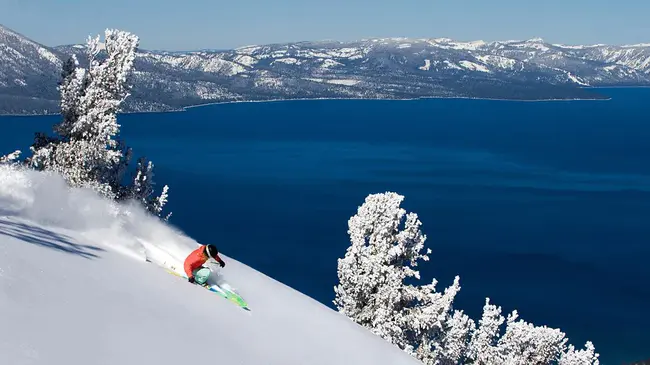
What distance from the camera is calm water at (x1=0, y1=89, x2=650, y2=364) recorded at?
Result: 69438mm

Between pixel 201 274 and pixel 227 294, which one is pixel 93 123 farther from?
pixel 227 294

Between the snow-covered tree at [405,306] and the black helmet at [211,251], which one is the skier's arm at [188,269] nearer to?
the black helmet at [211,251]

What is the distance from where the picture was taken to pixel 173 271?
14508mm

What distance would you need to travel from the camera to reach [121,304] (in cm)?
1058

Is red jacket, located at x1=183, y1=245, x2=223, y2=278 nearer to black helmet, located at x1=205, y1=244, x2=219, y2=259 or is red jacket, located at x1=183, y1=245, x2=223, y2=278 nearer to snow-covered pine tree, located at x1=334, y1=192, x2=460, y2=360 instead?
black helmet, located at x1=205, y1=244, x2=219, y2=259

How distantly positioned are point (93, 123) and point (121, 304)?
12.1 meters

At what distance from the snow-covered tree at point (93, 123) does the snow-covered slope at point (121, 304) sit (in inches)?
101

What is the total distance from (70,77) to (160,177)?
106 m

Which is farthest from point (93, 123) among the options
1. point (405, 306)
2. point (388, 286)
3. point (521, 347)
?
point (521, 347)

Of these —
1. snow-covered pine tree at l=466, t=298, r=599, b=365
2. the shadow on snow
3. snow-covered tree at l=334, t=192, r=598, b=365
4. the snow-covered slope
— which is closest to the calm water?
snow-covered pine tree at l=466, t=298, r=599, b=365

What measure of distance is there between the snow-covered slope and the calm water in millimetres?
47975

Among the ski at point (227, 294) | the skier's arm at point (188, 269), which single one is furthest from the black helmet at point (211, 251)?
the ski at point (227, 294)

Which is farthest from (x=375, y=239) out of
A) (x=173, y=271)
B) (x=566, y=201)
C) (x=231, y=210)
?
(x=566, y=201)

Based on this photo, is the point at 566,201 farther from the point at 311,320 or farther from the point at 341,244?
the point at 311,320
